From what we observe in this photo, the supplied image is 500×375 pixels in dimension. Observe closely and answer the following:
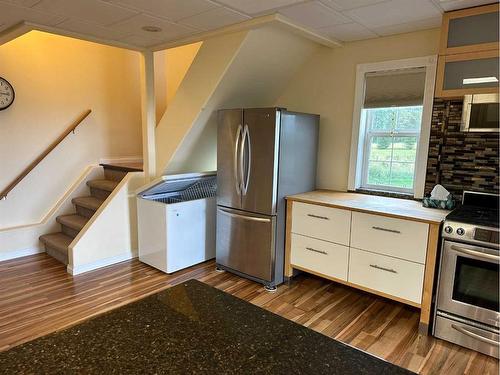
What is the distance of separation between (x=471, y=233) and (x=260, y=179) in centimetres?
165

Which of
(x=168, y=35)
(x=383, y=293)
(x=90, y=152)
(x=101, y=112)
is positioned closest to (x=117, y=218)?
(x=90, y=152)

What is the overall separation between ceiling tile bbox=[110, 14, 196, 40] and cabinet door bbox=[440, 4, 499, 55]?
6.58 ft

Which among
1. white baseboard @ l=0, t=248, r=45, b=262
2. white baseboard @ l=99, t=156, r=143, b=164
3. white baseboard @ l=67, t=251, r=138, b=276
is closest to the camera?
white baseboard @ l=67, t=251, r=138, b=276

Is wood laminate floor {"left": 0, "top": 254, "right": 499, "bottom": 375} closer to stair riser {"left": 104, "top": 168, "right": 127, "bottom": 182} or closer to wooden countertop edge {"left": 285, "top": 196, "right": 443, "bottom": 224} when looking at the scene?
wooden countertop edge {"left": 285, "top": 196, "right": 443, "bottom": 224}

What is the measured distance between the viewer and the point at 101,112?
14.8ft

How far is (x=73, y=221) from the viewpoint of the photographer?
157 inches

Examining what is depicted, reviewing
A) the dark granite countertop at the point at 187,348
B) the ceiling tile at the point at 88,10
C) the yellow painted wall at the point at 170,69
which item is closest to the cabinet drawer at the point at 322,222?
the dark granite countertop at the point at 187,348

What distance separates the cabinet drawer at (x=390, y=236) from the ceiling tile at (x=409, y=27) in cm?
159

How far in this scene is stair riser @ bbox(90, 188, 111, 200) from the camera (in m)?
4.16

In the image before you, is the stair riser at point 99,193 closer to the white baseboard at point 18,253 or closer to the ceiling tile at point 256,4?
the white baseboard at point 18,253

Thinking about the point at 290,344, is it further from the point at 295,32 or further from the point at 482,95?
the point at 295,32

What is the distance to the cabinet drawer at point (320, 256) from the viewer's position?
2920 millimetres

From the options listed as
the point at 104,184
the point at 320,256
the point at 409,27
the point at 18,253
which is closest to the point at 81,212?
the point at 104,184

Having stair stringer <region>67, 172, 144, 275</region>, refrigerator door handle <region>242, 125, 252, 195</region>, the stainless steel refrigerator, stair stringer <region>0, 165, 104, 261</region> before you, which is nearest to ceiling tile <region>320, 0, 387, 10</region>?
the stainless steel refrigerator
